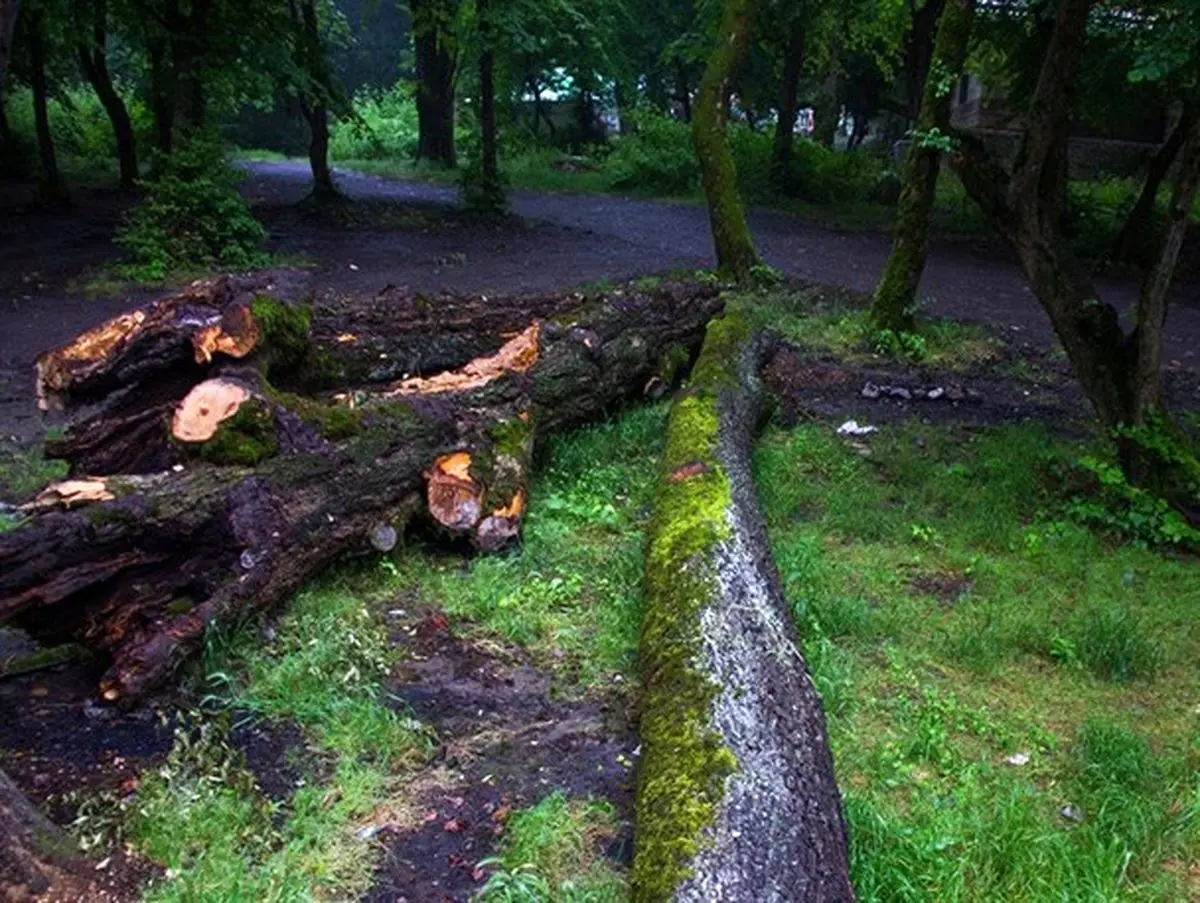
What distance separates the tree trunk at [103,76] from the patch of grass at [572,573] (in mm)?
13790

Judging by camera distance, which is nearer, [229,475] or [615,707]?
[615,707]

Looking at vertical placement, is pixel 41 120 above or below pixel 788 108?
below

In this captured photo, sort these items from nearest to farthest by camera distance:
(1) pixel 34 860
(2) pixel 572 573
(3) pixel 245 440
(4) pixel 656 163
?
(1) pixel 34 860 < (3) pixel 245 440 < (2) pixel 572 573 < (4) pixel 656 163

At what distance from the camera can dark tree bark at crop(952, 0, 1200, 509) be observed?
6414 millimetres

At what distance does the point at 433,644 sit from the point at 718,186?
943cm

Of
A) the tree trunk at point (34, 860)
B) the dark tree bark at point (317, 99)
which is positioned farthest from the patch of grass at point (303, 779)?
the dark tree bark at point (317, 99)

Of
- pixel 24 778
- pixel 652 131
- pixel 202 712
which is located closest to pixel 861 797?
pixel 202 712

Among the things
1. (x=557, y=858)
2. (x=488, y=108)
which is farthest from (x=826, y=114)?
(x=557, y=858)

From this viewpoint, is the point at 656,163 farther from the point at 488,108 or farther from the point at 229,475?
the point at 229,475

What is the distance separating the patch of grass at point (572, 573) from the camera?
463cm

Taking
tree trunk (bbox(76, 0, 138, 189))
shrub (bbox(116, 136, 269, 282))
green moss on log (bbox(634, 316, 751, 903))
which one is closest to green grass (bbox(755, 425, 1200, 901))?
green moss on log (bbox(634, 316, 751, 903))

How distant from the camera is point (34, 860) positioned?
9.42ft

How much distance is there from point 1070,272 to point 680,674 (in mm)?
4748

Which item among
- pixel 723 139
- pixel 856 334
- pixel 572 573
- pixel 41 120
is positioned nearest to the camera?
pixel 572 573
